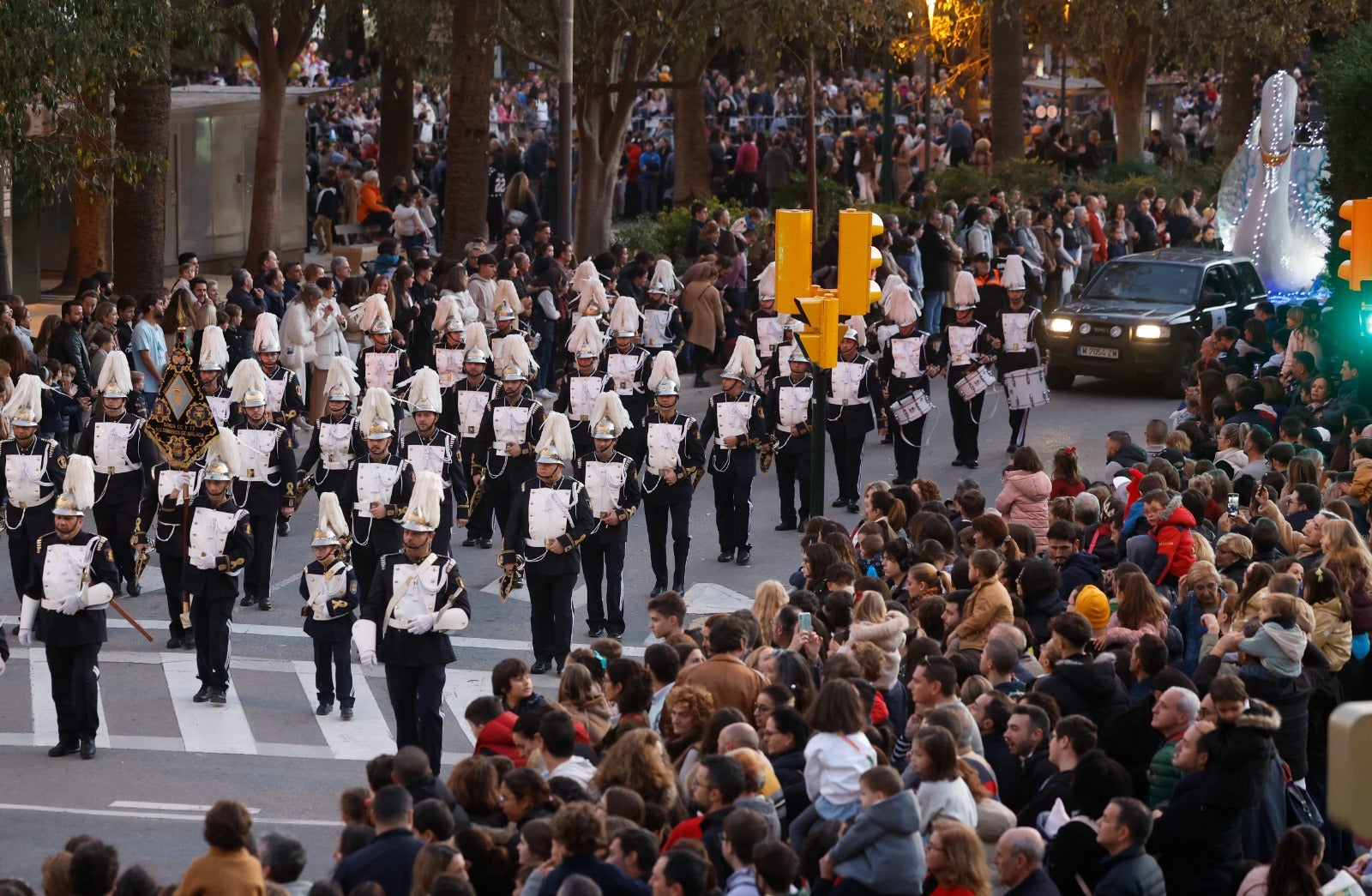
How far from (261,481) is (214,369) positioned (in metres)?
1.18

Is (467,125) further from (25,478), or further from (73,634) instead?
(73,634)

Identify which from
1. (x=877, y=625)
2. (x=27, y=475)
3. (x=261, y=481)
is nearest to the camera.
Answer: (x=877, y=625)

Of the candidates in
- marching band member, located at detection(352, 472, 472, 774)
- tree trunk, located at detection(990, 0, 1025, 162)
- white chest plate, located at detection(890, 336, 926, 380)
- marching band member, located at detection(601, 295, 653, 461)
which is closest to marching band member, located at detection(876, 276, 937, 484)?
white chest plate, located at detection(890, 336, 926, 380)

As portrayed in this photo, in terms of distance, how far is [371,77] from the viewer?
5619 cm

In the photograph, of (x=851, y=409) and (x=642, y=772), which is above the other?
(x=851, y=409)

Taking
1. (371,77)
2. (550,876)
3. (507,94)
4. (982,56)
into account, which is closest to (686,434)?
(550,876)

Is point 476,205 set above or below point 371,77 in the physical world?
below

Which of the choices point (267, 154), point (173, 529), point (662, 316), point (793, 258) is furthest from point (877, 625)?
point (267, 154)

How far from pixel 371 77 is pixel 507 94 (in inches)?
227

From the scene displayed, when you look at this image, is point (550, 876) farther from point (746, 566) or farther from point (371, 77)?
point (371, 77)

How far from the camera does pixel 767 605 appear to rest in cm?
1213

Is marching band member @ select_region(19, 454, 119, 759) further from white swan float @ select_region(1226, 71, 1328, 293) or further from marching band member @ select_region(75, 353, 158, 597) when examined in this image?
white swan float @ select_region(1226, 71, 1328, 293)

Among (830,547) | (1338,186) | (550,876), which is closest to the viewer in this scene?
(550,876)

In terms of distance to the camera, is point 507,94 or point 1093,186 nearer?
point 1093,186
